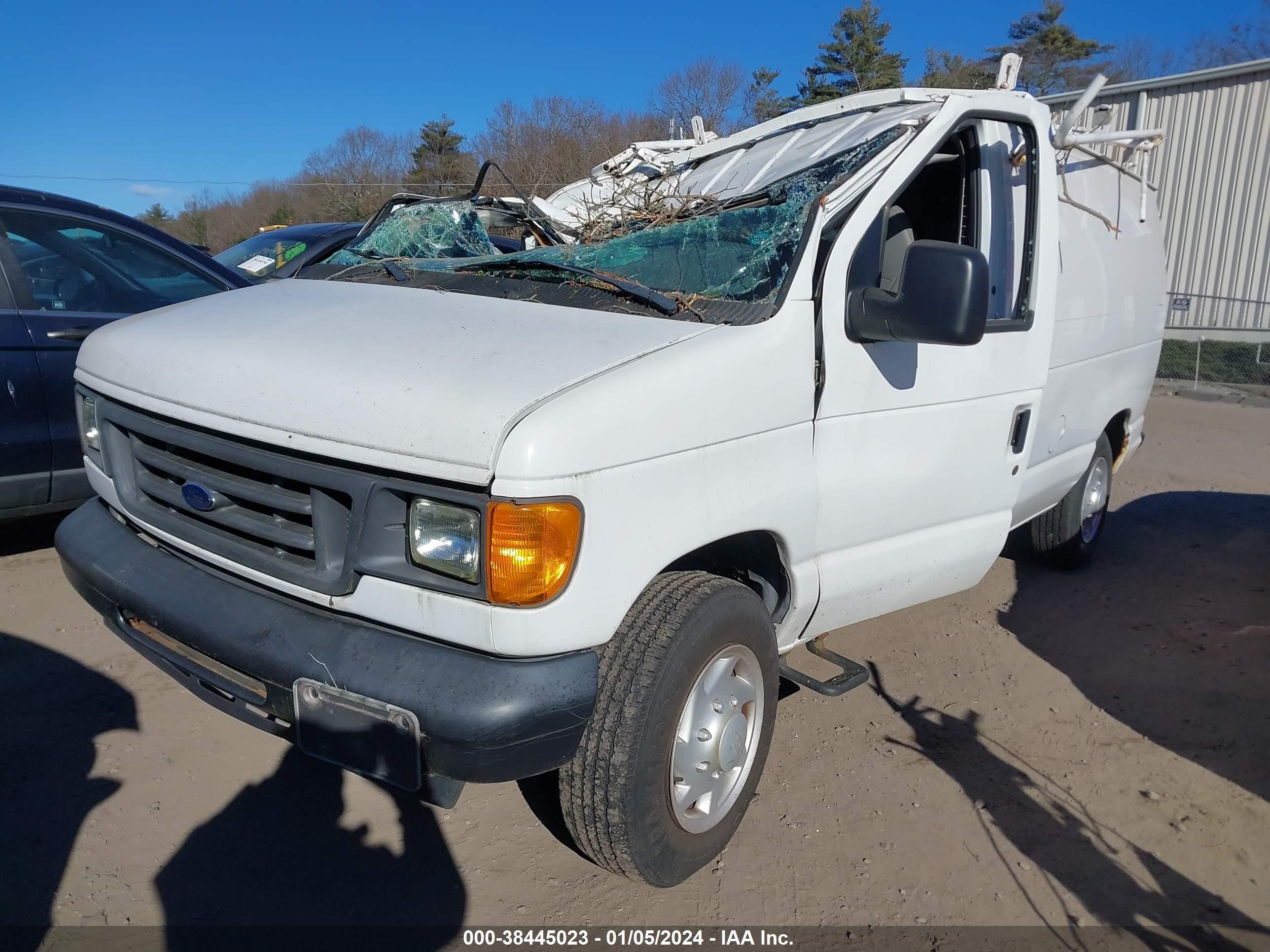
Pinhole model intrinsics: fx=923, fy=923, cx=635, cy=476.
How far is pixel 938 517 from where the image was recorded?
3.31 meters

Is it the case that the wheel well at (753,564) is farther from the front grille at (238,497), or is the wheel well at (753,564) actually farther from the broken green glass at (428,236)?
the broken green glass at (428,236)

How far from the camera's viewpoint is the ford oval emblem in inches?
96.2

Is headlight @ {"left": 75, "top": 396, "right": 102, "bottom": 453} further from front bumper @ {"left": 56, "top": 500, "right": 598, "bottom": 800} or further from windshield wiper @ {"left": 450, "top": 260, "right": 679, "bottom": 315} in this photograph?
windshield wiper @ {"left": 450, "top": 260, "right": 679, "bottom": 315}

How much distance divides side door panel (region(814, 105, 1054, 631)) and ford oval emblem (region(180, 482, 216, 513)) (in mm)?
1692

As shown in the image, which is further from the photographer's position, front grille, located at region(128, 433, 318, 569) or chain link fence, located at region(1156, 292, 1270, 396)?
chain link fence, located at region(1156, 292, 1270, 396)

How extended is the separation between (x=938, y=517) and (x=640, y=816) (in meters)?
1.61

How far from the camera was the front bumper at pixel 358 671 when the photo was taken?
2027 millimetres

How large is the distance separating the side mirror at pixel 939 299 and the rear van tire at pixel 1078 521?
259 cm

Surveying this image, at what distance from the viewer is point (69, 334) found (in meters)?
4.21

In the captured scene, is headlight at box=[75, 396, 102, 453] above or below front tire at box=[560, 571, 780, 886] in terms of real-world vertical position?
above

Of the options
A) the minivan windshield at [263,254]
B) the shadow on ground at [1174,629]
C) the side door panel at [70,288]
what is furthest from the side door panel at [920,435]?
the minivan windshield at [263,254]

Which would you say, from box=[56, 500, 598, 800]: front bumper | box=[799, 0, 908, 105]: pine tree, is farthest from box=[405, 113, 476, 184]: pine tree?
box=[56, 500, 598, 800]: front bumper

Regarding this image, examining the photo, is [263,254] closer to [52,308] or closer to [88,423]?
[52,308]

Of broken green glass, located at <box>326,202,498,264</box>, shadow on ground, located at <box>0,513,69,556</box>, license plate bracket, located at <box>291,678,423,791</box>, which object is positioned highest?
broken green glass, located at <box>326,202,498,264</box>
